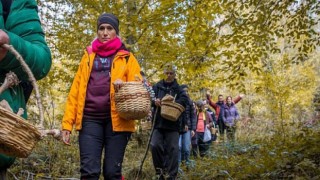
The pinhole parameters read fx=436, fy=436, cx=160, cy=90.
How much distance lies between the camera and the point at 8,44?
1.32 meters

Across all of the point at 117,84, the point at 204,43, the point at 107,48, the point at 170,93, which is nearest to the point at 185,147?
the point at 170,93

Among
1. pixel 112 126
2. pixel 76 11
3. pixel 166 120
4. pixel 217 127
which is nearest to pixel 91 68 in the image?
pixel 112 126

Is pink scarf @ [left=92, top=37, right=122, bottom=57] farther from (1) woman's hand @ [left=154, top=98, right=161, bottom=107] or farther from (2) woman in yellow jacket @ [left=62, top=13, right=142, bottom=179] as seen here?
(1) woman's hand @ [left=154, top=98, right=161, bottom=107]

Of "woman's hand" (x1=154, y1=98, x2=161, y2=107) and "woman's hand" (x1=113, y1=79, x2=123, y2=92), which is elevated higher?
"woman's hand" (x1=154, y1=98, x2=161, y2=107)

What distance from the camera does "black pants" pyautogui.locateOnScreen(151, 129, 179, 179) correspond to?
6.03 meters

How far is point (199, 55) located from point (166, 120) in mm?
1079

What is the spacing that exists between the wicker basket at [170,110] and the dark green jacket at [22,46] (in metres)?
4.36

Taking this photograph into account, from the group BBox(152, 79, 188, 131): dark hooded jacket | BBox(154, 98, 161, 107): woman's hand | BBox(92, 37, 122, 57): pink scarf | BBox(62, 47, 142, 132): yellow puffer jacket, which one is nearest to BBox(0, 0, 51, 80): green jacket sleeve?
BBox(62, 47, 142, 132): yellow puffer jacket

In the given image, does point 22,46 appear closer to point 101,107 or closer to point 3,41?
point 3,41

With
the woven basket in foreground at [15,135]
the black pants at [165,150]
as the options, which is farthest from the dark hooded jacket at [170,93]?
the woven basket in foreground at [15,135]

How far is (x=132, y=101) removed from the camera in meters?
3.71

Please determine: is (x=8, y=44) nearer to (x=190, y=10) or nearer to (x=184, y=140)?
(x=190, y=10)

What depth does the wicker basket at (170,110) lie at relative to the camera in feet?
19.5

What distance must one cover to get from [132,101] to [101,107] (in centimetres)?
28
